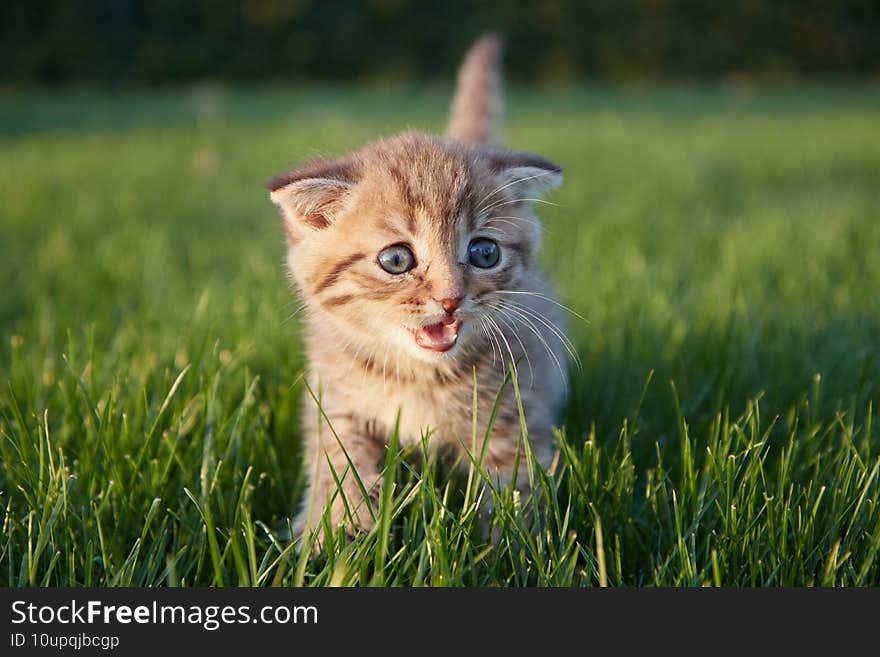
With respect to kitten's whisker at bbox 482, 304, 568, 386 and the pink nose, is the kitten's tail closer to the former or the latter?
kitten's whisker at bbox 482, 304, 568, 386

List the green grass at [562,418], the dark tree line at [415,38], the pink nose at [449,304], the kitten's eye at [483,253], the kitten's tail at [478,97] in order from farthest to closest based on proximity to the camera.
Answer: the dark tree line at [415,38] → the kitten's tail at [478,97] → the kitten's eye at [483,253] → the pink nose at [449,304] → the green grass at [562,418]

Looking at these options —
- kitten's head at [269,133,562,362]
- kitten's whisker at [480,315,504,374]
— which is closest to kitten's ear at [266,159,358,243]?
kitten's head at [269,133,562,362]

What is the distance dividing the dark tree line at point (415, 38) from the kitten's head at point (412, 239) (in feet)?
44.1

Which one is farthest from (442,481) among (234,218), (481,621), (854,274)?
(234,218)

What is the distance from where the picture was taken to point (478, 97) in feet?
7.98

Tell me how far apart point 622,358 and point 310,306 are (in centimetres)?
104

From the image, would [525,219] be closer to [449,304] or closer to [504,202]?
[504,202]

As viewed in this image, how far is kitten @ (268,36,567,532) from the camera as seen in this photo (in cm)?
158

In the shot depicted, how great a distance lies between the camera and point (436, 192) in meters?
1.60

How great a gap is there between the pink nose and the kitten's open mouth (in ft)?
0.11

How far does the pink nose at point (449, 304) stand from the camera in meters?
1.52

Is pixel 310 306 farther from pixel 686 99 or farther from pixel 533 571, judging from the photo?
pixel 686 99

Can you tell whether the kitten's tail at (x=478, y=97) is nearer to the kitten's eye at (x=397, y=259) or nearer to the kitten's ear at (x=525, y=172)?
the kitten's ear at (x=525, y=172)

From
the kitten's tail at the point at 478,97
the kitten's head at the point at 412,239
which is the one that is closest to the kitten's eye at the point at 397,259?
the kitten's head at the point at 412,239
